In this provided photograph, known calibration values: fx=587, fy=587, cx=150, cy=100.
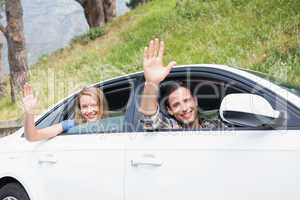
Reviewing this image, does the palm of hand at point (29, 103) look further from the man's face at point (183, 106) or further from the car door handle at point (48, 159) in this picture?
the man's face at point (183, 106)

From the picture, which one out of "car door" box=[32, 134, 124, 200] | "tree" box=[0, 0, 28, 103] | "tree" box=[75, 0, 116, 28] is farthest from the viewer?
"tree" box=[75, 0, 116, 28]

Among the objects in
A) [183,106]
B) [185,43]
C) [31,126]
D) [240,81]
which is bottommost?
[31,126]

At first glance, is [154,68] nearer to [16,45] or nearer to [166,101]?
[166,101]

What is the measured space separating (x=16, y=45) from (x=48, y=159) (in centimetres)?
1425

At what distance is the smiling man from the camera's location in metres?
3.98

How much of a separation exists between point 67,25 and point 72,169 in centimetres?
3233

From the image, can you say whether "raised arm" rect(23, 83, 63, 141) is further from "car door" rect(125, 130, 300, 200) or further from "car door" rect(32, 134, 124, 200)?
"car door" rect(125, 130, 300, 200)

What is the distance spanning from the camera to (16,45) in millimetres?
18422

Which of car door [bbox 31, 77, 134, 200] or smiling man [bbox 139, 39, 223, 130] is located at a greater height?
smiling man [bbox 139, 39, 223, 130]

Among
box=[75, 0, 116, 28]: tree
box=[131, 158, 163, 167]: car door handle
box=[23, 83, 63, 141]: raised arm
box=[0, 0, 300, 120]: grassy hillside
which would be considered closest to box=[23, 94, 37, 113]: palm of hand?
box=[23, 83, 63, 141]: raised arm

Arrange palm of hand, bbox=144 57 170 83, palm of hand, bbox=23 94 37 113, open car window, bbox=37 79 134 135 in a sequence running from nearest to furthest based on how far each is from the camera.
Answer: palm of hand, bbox=144 57 170 83
open car window, bbox=37 79 134 135
palm of hand, bbox=23 94 37 113

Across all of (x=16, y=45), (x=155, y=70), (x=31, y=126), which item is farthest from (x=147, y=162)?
(x=16, y=45)

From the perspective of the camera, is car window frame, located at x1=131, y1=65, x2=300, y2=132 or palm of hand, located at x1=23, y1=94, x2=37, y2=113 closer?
car window frame, located at x1=131, y1=65, x2=300, y2=132

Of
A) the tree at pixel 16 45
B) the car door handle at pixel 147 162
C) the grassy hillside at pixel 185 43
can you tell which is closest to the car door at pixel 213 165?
the car door handle at pixel 147 162
